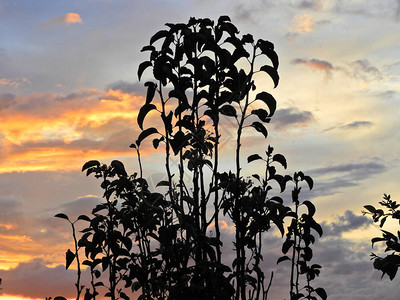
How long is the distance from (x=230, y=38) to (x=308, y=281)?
11.2 ft

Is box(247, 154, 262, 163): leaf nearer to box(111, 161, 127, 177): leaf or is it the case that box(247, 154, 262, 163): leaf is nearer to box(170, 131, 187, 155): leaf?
box(170, 131, 187, 155): leaf

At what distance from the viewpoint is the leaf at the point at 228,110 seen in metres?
4.95

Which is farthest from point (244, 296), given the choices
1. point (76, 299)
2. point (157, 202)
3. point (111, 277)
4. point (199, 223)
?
point (76, 299)

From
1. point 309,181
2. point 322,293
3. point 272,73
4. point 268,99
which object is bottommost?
point 322,293

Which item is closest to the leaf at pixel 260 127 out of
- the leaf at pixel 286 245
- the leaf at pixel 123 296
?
the leaf at pixel 286 245

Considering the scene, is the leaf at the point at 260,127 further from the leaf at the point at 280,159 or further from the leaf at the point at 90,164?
the leaf at the point at 90,164

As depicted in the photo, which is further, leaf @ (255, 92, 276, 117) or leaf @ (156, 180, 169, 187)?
leaf @ (156, 180, 169, 187)

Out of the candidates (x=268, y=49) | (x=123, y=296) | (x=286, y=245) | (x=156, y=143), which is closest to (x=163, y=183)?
(x=156, y=143)

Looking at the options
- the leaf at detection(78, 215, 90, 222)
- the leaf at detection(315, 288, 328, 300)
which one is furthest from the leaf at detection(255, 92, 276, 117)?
the leaf at detection(315, 288, 328, 300)

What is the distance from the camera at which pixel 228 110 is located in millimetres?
4957

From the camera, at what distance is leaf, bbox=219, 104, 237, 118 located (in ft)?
16.2

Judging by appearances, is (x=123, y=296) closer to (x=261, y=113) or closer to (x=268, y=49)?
(x=261, y=113)

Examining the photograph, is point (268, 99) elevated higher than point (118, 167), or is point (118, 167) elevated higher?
point (268, 99)

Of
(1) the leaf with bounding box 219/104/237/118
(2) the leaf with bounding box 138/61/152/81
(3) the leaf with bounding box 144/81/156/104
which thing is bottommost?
(1) the leaf with bounding box 219/104/237/118
